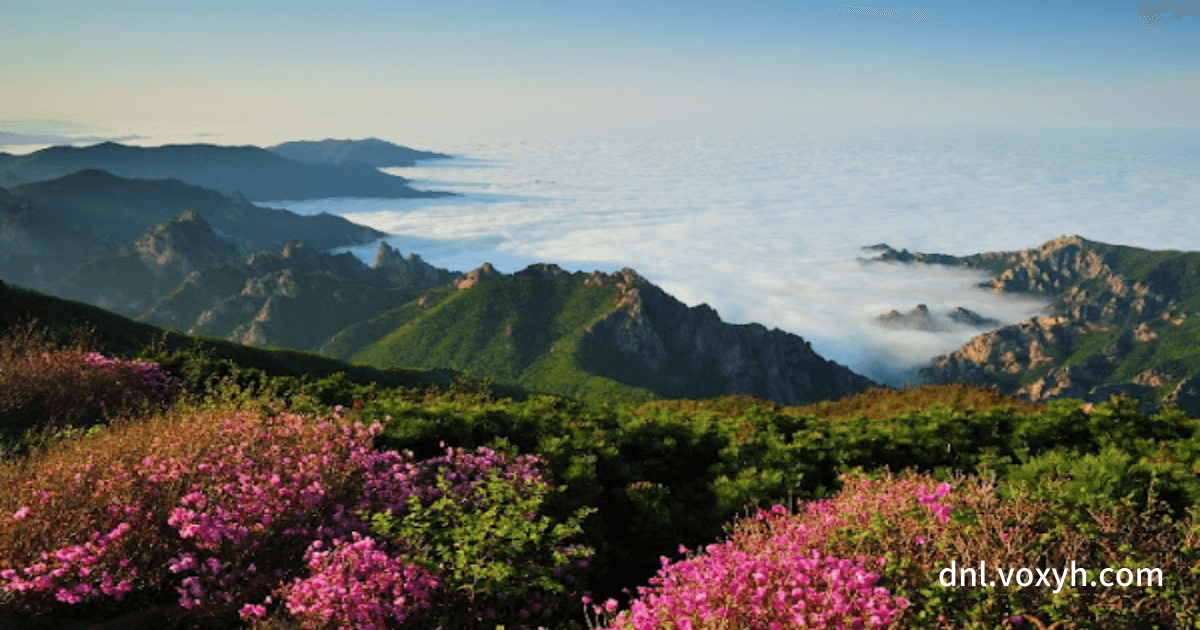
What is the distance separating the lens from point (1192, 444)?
1322 cm

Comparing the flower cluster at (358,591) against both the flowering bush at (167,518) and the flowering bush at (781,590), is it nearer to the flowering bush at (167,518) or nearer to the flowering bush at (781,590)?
the flowering bush at (167,518)

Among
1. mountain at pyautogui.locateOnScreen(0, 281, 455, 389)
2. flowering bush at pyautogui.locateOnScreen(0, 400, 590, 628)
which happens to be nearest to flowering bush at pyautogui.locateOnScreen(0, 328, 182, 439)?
mountain at pyautogui.locateOnScreen(0, 281, 455, 389)

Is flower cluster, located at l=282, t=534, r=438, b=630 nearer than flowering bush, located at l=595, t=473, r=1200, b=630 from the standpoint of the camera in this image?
No

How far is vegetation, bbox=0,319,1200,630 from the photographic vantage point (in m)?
7.18

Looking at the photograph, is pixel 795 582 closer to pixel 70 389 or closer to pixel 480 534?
pixel 480 534

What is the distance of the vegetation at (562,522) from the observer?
23.6ft

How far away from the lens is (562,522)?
1028cm

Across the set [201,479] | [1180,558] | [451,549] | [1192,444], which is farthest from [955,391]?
[201,479]

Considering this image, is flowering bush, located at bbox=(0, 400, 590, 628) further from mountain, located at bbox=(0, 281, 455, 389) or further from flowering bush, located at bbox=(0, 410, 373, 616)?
mountain, located at bbox=(0, 281, 455, 389)

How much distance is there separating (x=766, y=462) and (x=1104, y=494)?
5.04 meters

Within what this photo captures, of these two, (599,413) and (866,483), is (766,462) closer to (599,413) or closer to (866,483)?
(866,483)

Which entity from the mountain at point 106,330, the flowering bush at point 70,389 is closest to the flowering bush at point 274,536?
the flowering bush at point 70,389

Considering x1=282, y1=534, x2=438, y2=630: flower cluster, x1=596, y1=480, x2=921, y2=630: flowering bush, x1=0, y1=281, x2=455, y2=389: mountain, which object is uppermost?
x1=596, y1=480, x2=921, y2=630: flowering bush

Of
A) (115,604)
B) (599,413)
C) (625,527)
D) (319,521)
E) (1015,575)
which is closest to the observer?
(1015,575)
